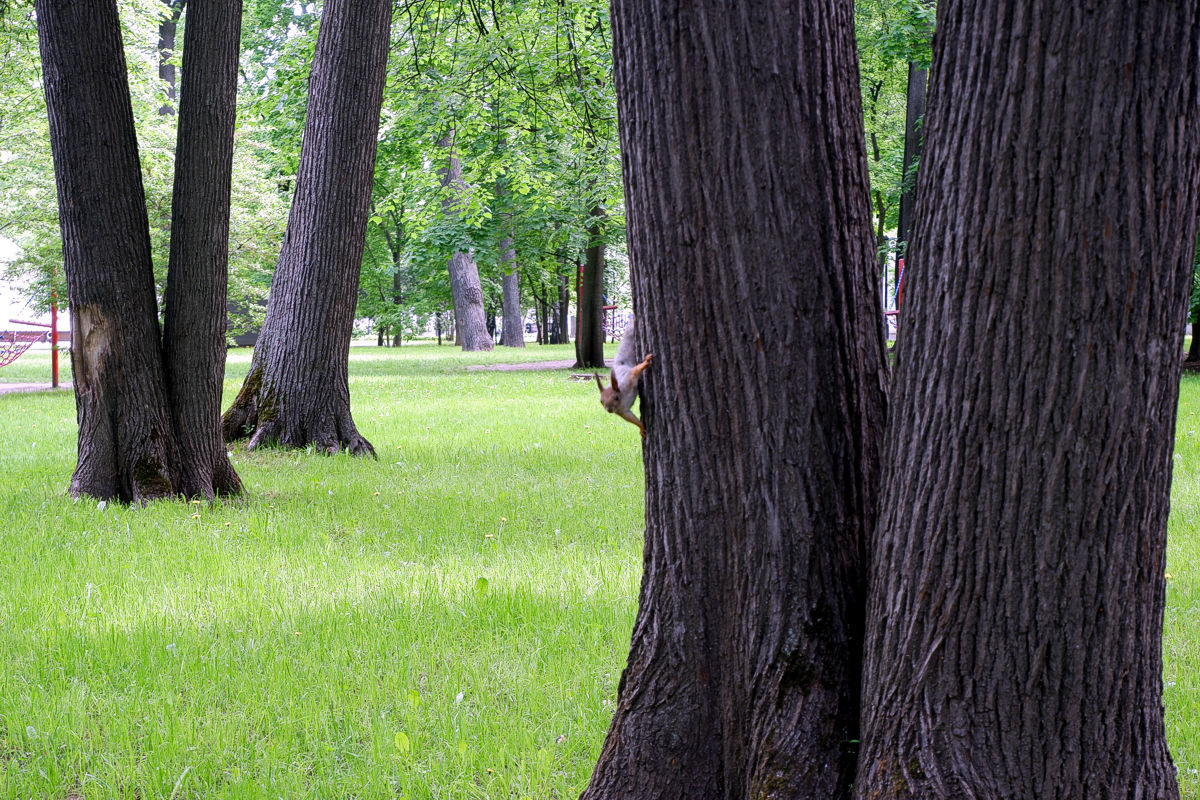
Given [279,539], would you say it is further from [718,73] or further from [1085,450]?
[1085,450]

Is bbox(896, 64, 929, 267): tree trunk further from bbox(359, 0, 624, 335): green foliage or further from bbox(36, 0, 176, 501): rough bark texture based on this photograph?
bbox(36, 0, 176, 501): rough bark texture

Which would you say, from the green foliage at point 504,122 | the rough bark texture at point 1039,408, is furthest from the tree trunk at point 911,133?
the rough bark texture at point 1039,408

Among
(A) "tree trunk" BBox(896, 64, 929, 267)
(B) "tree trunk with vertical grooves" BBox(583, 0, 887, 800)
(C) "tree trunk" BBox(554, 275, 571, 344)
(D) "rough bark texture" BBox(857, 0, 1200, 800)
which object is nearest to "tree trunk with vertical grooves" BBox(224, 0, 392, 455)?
(B) "tree trunk with vertical grooves" BBox(583, 0, 887, 800)

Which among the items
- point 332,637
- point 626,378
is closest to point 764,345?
point 626,378

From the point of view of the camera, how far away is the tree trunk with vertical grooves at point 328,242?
916 cm

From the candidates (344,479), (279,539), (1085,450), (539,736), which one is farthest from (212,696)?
(344,479)

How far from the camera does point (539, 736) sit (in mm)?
3316

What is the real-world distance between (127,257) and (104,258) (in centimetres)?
14

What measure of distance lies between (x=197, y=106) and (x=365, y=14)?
9.15ft

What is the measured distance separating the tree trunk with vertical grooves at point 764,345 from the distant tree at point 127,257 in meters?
5.14

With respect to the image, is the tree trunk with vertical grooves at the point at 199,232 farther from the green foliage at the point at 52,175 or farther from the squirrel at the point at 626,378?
the green foliage at the point at 52,175

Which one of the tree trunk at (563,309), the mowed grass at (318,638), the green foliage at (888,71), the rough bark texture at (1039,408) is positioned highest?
the green foliage at (888,71)

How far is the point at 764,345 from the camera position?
2240 mm

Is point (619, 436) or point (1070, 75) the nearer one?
point (1070, 75)
